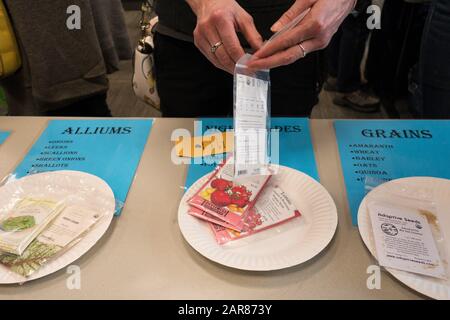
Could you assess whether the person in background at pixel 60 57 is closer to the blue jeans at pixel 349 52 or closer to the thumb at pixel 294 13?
the thumb at pixel 294 13

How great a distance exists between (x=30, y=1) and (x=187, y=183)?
67 cm

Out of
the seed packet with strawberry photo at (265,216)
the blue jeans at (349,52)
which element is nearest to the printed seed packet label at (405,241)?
the seed packet with strawberry photo at (265,216)

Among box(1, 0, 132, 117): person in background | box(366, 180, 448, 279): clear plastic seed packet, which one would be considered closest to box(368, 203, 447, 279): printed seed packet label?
box(366, 180, 448, 279): clear plastic seed packet

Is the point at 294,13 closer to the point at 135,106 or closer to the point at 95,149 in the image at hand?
the point at 95,149

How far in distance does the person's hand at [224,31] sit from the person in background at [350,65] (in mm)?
1489

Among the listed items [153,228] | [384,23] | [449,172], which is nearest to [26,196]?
[153,228]

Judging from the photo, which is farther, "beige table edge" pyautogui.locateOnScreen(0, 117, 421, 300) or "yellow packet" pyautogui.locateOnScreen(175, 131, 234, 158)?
"yellow packet" pyautogui.locateOnScreen(175, 131, 234, 158)

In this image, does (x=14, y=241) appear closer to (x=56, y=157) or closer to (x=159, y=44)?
(x=56, y=157)

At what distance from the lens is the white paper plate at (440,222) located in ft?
1.69

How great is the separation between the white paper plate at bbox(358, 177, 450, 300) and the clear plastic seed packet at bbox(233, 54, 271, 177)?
192 mm

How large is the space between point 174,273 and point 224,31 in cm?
41

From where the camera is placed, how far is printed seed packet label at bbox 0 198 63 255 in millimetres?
575

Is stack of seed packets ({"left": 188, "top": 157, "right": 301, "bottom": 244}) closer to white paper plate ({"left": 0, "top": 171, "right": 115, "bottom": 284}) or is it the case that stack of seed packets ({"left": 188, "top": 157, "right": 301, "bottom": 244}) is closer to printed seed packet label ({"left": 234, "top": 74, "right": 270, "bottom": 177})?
printed seed packet label ({"left": 234, "top": 74, "right": 270, "bottom": 177})
